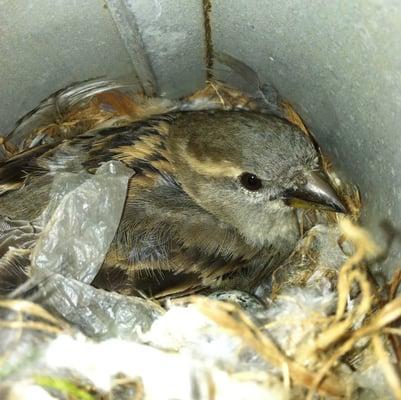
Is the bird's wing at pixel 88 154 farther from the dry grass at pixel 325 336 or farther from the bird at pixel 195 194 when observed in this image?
the dry grass at pixel 325 336

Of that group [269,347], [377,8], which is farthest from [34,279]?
[377,8]

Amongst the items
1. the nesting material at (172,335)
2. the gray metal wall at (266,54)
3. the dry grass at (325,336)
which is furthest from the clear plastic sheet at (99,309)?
the gray metal wall at (266,54)

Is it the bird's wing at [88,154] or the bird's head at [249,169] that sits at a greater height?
the bird's wing at [88,154]

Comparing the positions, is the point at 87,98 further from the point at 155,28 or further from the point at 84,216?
the point at 84,216

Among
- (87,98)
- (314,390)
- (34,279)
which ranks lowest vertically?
(314,390)

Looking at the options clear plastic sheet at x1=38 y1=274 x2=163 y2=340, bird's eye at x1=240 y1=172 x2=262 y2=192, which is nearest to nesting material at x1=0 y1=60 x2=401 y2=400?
clear plastic sheet at x1=38 y1=274 x2=163 y2=340

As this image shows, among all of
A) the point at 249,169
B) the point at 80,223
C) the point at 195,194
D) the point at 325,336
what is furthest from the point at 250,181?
the point at 325,336
